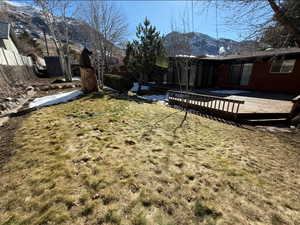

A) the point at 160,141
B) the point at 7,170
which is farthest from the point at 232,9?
the point at 7,170

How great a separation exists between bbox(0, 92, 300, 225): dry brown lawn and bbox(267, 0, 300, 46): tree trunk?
4.06 m

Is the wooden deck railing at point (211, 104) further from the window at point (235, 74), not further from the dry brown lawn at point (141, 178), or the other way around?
the window at point (235, 74)

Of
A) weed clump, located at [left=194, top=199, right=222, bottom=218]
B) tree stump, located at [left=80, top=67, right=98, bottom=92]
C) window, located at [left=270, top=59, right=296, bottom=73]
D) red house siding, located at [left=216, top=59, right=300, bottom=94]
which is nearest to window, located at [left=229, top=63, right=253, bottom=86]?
red house siding, located at [left=216, top=59, right=300, bottom=94]

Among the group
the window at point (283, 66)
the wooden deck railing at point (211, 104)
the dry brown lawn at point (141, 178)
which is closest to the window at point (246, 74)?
the window at point (283, 66)

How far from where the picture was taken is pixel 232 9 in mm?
5438

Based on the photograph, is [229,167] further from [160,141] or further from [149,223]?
[149,223]

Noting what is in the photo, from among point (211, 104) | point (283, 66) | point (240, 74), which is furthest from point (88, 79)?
point (283, 66)

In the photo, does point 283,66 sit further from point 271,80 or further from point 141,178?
point 141,178

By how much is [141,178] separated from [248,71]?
1422 centimetres

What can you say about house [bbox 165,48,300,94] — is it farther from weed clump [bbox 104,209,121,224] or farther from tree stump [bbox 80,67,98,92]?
weed clump [bbox 104,209,121,224]

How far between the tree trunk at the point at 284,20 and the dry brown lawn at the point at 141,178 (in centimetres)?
406

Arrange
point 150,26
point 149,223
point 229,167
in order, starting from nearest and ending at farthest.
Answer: point 149,223 < point 229,167 < point 150,26

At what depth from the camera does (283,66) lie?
1008cm

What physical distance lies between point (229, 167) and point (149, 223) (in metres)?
1.91
